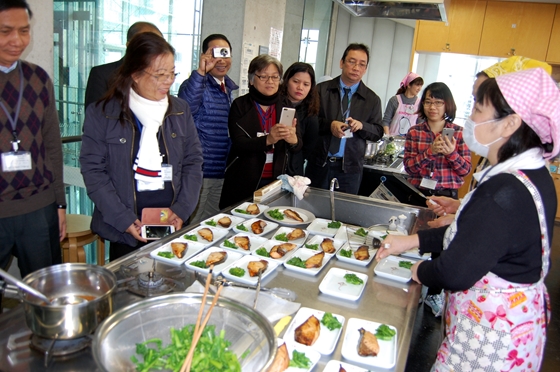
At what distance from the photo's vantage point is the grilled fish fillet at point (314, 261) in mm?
1583

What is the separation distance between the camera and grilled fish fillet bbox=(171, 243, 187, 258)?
1.57m

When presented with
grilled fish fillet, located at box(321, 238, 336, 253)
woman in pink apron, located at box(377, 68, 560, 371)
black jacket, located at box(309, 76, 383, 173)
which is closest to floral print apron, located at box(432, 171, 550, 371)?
woman in pink apron, located at box(377, 68, 560, 371)

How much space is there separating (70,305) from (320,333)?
636 millimetres

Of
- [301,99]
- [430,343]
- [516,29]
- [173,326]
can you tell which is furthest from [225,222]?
[516,29]

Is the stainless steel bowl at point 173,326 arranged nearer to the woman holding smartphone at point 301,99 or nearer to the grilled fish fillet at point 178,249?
the grilled fish fillet at point 178,249

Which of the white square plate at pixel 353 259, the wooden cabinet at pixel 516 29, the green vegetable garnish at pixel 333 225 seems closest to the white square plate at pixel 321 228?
the green vegetable garnish at pixel 333 225

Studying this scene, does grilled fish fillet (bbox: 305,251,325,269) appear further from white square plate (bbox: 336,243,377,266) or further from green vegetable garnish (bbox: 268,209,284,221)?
green vegetable garnish (bbox: 268,209,284,221)

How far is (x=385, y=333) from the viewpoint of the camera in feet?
3.85

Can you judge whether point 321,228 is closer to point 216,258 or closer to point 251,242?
point 251,242

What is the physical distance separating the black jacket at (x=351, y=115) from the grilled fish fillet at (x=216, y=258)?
72.3 inches

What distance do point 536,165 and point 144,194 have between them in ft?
4.76

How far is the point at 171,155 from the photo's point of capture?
1.87 meters

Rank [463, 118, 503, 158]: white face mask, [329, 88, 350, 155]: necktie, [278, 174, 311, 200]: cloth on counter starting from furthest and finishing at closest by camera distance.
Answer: [329, 88, 350, 155]: necktie
[278, 174, 311, 200]: cloth on counter
[463, 118, 503, 158]: white face mask

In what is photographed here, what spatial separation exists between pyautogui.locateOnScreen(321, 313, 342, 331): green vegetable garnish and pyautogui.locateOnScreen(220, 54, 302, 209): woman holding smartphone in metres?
1.44
